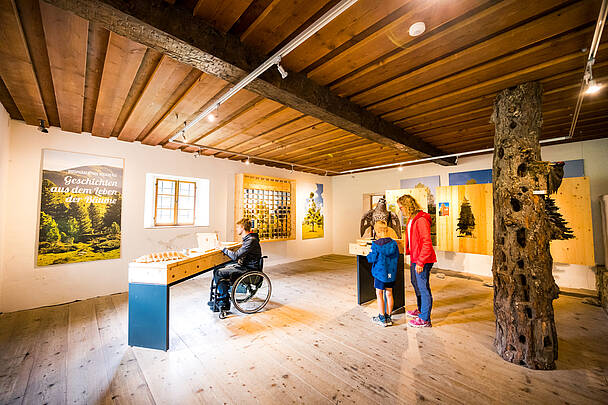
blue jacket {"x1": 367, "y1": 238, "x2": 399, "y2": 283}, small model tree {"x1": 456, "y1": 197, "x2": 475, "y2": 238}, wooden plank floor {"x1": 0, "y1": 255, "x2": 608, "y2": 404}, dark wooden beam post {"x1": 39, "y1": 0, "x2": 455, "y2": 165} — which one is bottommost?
wooden plank floor {"x1": 0, "y1": 255, "x2": 608, "y2": 404}

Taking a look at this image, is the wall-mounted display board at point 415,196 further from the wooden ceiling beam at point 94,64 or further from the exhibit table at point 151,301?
the wooden ceiling beam at point 94,64

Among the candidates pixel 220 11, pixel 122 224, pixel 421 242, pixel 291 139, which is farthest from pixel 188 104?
pixel 421 242

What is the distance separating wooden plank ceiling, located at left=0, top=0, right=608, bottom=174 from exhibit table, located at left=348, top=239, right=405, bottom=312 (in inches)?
85.9

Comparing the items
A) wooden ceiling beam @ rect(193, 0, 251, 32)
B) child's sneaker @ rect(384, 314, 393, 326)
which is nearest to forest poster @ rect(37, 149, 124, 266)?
wooden ceiling beam @ rect(193, 0, 251, 32)

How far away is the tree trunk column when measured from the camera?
2.40 metres

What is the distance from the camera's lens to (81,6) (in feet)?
5.06

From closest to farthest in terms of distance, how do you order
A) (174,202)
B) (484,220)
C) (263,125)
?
1. (263,125)
2. (484,220)
3. (174,202)

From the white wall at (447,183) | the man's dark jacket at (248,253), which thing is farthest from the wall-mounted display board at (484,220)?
the man's dark jacket at (248,253)

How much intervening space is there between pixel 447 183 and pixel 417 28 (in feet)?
19.1

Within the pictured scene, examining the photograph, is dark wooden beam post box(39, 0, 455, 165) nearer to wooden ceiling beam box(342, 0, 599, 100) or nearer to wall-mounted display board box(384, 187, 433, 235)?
wooden ceiling beam box(342, 0, 599, 100)

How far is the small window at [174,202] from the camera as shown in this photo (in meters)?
5.55

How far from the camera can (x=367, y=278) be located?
4305mm

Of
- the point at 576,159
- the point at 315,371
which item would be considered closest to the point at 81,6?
the point at 315,371

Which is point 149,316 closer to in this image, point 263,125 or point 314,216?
point 263,125
